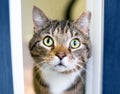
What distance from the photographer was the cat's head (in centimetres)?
115

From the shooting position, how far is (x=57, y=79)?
119 centimetres

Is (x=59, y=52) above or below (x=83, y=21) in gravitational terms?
below

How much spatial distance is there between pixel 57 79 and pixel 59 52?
0.44 ft

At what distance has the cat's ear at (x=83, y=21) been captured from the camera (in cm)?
117
